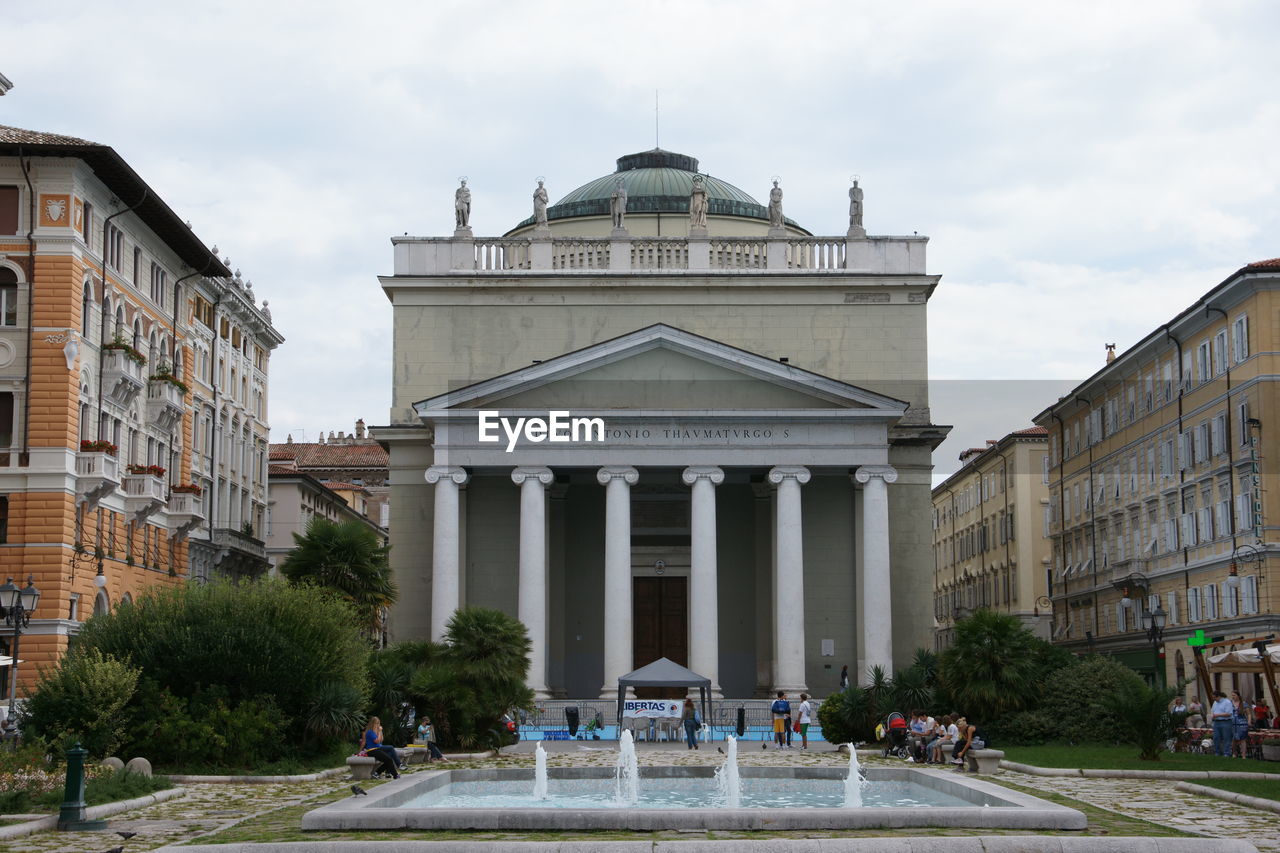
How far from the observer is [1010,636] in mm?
34688

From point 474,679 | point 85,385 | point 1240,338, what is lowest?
point 474,679

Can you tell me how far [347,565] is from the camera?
40.9 m

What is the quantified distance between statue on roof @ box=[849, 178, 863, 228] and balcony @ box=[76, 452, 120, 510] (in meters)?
22.9

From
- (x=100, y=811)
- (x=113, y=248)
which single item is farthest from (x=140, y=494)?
(x=100, y=811)

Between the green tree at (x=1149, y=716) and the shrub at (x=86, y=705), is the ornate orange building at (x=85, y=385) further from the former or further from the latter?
the green tree at (x=1149, y=716)

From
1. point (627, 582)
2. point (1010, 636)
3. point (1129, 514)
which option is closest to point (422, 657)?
point (627, 582)

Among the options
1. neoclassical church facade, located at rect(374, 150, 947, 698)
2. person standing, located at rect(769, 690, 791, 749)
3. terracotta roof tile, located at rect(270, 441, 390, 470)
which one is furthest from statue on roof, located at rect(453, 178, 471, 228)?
terracotta roof tile, located at rect(270, 441, 390, 470)

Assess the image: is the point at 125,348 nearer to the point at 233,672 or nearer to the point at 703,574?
the point at 703,574

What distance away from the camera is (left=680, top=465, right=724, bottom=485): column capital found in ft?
144

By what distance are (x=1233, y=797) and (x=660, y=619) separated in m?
27.5

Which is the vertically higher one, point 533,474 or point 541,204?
point 541,204

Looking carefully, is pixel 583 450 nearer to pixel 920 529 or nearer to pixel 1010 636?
pixel 920 529

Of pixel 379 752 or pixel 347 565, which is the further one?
pixel 347 565

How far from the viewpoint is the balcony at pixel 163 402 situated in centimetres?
5134
